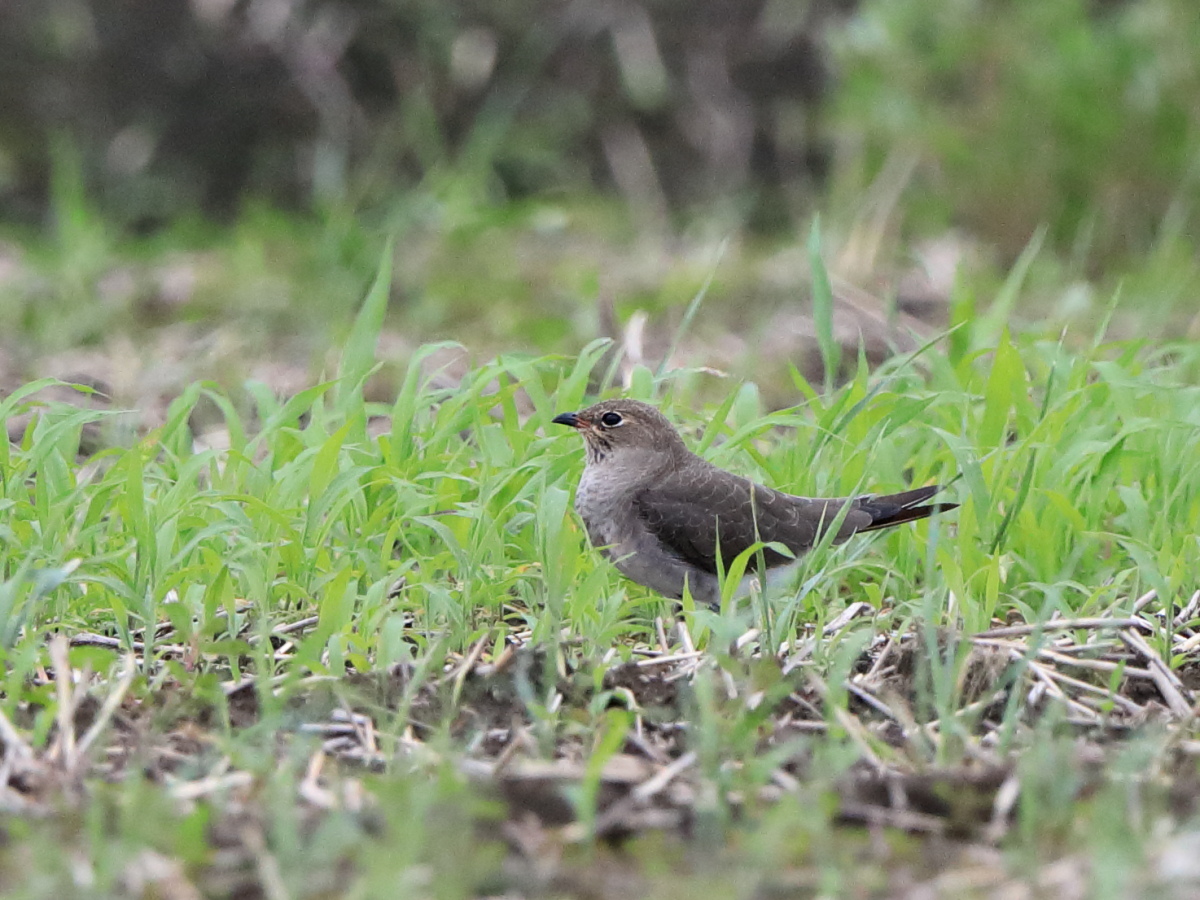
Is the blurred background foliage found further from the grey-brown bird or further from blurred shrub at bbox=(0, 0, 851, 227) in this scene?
the grey-brown bird

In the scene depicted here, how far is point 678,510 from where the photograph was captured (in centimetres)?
451

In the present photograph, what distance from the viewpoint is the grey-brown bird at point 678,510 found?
4359 millimetres

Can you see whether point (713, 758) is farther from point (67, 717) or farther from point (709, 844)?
point (67, 717)

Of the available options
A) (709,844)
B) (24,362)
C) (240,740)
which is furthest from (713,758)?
(24,362)

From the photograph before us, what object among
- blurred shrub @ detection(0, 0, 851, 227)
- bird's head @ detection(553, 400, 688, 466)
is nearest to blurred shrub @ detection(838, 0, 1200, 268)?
blurred shrub @ detection(0, 0, 851, 227)

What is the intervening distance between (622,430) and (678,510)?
32 cm

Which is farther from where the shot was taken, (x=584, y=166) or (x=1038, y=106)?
(x=584, y=166)

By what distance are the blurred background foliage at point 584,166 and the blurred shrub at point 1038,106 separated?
16 millimetres

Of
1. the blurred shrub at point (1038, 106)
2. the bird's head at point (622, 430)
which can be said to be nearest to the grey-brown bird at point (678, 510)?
the bird's head at point (622, 430)

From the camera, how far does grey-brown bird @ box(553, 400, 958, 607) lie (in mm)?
4359

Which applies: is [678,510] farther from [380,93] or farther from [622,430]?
[380,93]

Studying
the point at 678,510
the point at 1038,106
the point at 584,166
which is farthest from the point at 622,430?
the point at 584,166

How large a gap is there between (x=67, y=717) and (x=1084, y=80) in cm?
644

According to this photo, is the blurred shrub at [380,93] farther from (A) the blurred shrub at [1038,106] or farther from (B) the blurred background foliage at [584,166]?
(A) the blurred shrub at [1038,106]
